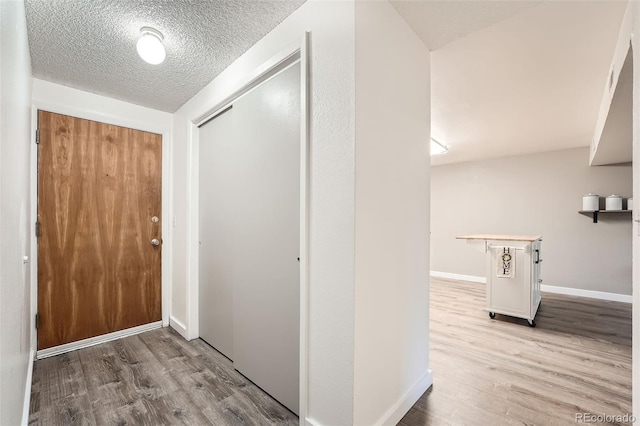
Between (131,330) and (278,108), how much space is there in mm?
2626

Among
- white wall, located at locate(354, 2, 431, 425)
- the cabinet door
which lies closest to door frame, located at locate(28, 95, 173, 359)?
white wall, located at locate(354, 2, 431, 425)

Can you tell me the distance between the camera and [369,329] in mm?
1405

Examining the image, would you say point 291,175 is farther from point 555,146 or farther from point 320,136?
point 555,146

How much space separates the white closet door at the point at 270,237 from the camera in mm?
1678

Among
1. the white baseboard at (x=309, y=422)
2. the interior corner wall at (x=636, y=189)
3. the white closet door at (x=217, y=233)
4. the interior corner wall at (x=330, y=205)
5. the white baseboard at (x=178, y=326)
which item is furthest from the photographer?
the white baseboard at (x=178, y=326)

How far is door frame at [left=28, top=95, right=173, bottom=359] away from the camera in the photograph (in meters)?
2.29

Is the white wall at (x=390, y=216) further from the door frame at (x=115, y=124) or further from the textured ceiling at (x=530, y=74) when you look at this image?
the door frame at (x=115, y=124)

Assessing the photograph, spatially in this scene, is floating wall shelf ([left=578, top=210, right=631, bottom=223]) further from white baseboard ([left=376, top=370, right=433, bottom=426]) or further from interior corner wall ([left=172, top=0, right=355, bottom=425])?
interior corner wall ([left=172, top=0, right=355, bottom=425])

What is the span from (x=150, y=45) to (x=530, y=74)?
2.77 meters

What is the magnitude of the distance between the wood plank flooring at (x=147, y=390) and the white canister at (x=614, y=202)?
499 centimetres

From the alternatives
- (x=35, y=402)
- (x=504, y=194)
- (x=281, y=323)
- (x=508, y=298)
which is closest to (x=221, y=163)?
(x=281, y=323)

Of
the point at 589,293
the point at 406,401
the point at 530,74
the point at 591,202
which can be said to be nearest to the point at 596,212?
the point at 591,202

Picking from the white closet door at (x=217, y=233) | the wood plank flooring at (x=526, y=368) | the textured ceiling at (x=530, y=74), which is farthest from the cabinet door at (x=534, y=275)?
the white closet door at (x=217, y=233)

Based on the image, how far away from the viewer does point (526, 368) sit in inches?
86.3
